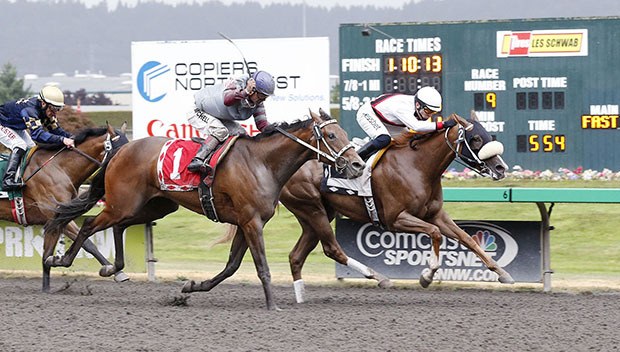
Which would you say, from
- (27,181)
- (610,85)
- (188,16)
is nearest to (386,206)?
(27,181)

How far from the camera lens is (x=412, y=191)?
865cm

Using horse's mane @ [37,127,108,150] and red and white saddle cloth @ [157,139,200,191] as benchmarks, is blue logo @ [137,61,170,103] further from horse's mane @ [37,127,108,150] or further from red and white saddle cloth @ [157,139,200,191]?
red and white saddle cloth @ [157,139,200,191]

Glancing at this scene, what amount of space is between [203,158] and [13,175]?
237 centimetres

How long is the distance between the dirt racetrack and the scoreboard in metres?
7.74

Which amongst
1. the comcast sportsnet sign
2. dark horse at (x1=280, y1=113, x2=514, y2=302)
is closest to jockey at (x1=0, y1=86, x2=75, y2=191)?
dark horse at (x1=280, y1=113, x2=514, y2=302)

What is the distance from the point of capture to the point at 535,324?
7.21 metres

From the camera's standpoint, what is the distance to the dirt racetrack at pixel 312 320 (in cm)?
645

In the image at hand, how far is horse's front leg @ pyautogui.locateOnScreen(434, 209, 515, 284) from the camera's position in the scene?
851 cm

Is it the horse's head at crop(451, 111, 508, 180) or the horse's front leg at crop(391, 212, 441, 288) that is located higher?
the horse's head at crop(451, 111, 508, 180)

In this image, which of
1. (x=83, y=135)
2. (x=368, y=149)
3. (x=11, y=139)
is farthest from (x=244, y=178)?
(x=11, y=139)

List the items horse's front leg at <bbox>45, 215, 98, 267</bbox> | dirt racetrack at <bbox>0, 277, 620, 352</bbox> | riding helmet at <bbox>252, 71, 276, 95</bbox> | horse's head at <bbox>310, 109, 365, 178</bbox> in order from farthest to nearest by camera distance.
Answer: horse's front leg at <bbox>45, 215, 98, 267</bbox>, riding helmet at <bbox>252, 71, 276, 95</bbox>, horse's head at <bbox>310, 109, 365, 178</bbox>, dirt racetrack at <bbox>0, 277, 620, 352</bbox>

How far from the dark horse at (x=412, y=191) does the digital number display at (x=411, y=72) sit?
27.6 feet

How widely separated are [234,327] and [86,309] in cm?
148

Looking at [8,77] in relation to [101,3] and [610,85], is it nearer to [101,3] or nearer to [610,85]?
[610,85]
